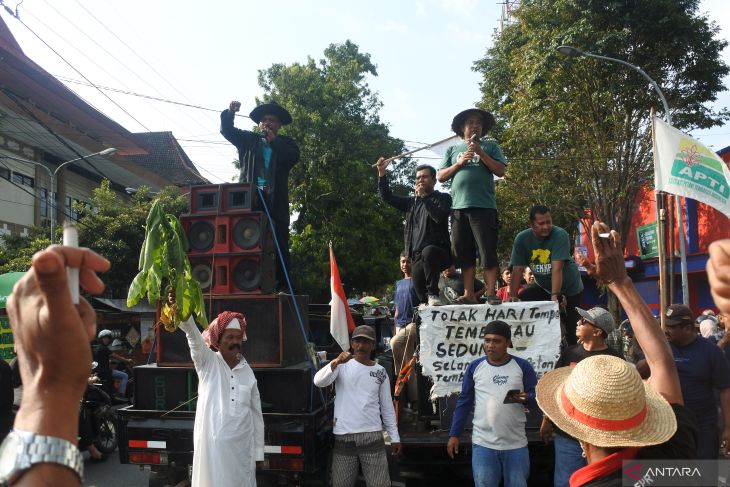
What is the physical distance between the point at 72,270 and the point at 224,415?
3.45 metres

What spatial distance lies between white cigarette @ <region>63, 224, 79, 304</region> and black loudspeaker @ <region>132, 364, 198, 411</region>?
16.5 feet

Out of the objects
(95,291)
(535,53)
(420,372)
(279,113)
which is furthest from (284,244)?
(535,53)

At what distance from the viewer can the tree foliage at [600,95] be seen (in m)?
17.6

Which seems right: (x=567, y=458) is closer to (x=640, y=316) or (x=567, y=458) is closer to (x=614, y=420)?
(x=640, y=316)

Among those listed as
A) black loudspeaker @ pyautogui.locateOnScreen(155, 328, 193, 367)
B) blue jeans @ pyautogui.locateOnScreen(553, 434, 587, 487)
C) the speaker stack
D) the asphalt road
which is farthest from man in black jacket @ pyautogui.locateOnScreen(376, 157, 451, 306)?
the asphalt road

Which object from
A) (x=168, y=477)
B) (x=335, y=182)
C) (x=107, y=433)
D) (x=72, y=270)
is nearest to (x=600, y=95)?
(x=335, y=182)

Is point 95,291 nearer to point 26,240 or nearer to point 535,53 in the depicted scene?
point 535,53

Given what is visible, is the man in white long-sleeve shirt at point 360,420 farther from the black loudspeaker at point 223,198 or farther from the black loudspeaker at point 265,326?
the black loudspeaker at point 223,198

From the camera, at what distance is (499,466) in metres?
4.85

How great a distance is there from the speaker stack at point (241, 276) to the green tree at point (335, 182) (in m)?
17.6

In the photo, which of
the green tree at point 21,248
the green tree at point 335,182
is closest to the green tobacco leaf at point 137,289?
the green tree at point 21,248

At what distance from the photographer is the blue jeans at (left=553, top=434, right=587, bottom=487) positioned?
185 inches

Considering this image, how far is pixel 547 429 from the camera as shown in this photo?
5.24m

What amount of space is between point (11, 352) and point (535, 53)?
14932 millimetres
